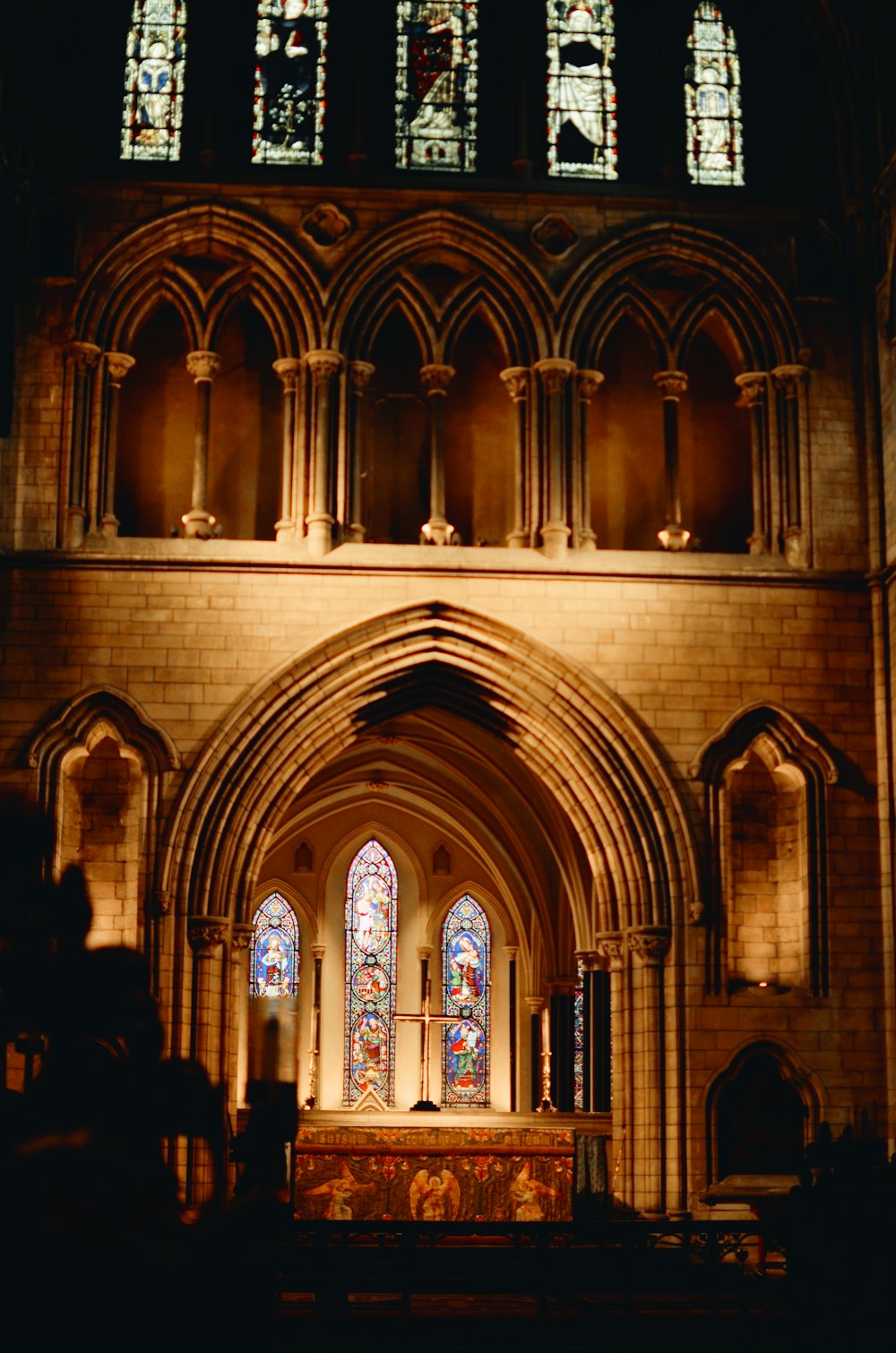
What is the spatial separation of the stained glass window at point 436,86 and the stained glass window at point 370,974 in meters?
11.5

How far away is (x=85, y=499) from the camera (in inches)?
600

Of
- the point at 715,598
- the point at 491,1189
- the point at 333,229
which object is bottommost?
the point at 491,1189

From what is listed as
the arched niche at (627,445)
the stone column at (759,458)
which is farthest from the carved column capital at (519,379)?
the stone column at (759,458)

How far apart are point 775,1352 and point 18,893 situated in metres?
6.14

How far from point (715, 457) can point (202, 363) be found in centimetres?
469

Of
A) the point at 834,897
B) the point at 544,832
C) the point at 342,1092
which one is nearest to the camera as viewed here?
the point at 834,897

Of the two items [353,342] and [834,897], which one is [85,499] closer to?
[353,342]

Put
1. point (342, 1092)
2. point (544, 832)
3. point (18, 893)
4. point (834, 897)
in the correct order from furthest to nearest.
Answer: point (342, 1092)
point (544, 832)
point (834, 897)
point (18, 893)

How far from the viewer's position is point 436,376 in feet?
52.1

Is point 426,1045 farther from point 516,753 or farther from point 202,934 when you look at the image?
point 202,934

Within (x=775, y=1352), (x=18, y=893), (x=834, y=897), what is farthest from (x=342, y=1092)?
(x=18, y=893)

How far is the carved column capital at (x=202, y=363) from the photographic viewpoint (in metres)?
15.7

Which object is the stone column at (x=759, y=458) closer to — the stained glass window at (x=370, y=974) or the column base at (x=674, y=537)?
the column base at (x=674, y=537)

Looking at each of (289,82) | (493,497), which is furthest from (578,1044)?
(289,82)
